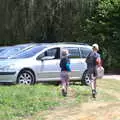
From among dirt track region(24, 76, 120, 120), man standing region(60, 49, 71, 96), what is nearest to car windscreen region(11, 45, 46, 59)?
man standing region(60, 49, 71, 96)

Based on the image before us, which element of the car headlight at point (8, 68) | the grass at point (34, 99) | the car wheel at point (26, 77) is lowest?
the grass at point (34, 99)

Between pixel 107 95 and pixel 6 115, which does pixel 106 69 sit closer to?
pixel 107 95

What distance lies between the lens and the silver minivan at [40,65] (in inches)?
712

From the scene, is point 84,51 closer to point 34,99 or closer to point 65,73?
point 65,73

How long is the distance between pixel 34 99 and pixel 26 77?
396cm

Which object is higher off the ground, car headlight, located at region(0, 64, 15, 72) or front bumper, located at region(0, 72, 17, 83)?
car headlight, located at region(0, 64, 15, 72)

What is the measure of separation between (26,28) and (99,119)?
849 inches

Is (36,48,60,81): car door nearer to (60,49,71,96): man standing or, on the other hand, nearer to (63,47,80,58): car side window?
(63,47,80,58): car side window

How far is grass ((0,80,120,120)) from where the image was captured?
13258 millimetres

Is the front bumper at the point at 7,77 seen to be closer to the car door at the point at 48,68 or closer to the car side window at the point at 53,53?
the car door at the point at 48,68

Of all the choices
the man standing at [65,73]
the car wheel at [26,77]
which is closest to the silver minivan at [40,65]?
the car wheel at [26,77]

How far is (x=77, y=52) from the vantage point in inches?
803

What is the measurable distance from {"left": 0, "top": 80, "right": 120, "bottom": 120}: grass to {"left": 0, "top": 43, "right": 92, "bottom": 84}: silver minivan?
5.79ft

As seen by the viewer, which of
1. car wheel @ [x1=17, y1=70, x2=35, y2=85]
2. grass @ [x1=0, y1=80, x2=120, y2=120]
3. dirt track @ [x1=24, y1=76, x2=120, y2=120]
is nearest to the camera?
dirt track @ [x1=24, y1=76, x2=120, y2=120]
